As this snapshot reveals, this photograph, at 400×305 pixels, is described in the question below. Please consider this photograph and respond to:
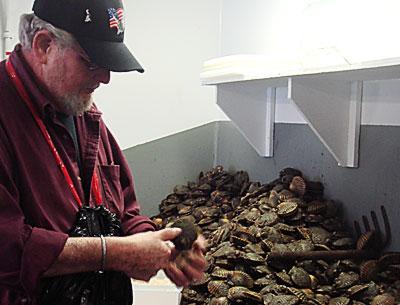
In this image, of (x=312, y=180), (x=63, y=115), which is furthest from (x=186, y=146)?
(x=63, y=115)

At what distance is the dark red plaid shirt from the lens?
1.16 m

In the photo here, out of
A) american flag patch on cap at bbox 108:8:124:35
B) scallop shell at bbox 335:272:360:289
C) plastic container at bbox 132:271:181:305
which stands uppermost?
american flag patch on cap at bbox 108:8:124:35

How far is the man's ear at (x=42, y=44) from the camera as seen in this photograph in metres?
1.28

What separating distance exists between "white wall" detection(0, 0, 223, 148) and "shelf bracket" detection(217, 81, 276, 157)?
0.78 metres

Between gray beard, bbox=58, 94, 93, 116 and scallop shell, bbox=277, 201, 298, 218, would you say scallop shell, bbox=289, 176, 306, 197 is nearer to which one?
scallop shell, bbox=277, 201, 298, 218

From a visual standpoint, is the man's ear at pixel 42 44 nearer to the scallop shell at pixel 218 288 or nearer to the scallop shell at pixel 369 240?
the scallop shell at pixel 218 288

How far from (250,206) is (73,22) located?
1454 mm

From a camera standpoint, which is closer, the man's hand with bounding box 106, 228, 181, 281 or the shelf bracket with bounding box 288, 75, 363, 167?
the man's hand with bounding box 106, 228, 181, 281

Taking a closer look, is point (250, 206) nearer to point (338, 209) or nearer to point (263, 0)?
point (338, 209)

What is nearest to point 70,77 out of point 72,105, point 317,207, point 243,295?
point 72,105

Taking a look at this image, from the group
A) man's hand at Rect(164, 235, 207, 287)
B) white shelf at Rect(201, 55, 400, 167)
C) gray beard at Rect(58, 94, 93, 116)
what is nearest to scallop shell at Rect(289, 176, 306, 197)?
white shelf at Rect(201, 55, 400, 167)

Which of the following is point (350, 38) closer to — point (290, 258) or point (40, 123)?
point (290, 258)

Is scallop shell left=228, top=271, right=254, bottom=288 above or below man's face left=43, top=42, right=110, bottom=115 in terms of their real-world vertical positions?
below

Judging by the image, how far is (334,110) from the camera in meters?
2.17
